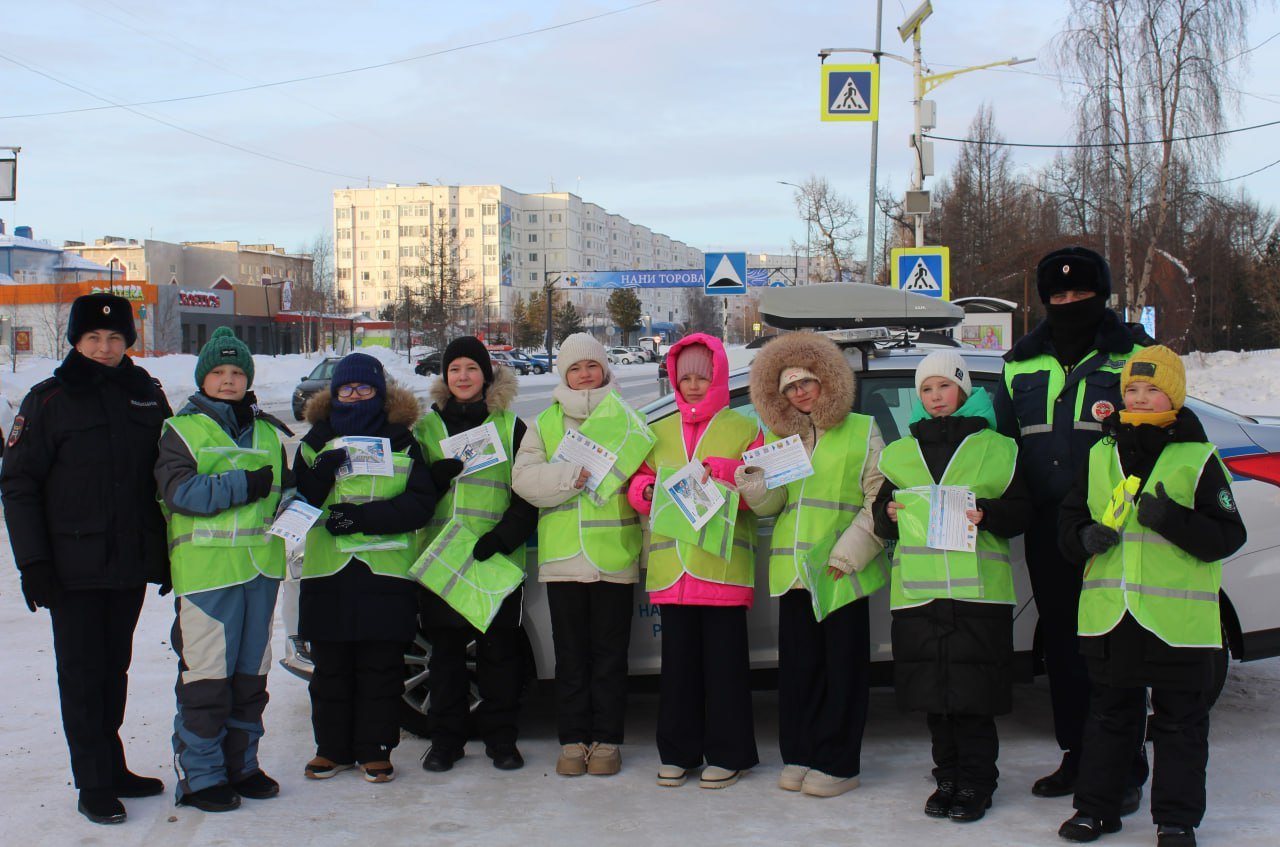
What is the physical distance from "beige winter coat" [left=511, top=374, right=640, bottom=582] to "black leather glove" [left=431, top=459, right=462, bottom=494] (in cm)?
24

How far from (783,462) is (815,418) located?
23 cm

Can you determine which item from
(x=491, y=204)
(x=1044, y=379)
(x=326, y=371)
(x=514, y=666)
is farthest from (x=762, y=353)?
(x=491, y=204)

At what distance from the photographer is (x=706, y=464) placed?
4520 mm

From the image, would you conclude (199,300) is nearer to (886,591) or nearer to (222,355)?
(222,355)

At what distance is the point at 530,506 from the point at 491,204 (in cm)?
14377

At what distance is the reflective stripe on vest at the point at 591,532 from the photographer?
464cm

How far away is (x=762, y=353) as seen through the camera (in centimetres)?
458

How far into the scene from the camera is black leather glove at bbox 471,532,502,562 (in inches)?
185

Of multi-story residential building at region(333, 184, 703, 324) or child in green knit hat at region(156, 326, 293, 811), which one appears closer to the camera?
child in green knit hat at region(156, 326, 293, 811)

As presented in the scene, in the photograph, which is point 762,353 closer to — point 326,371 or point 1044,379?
point 1044,379

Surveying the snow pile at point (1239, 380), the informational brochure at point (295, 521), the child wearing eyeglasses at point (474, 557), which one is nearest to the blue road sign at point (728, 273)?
the child wearing eyeglasses at point (474, 557)

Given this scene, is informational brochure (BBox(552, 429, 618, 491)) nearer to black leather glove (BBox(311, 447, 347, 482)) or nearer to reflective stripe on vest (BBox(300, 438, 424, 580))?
reflective stripe on vest (BBox(300, 438, 424, 580))

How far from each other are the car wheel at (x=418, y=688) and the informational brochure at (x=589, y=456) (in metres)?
1.10

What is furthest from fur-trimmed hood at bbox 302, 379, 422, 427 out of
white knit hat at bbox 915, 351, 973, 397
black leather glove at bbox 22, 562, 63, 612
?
white knit hat at bbox 915, 351, 973, 397
